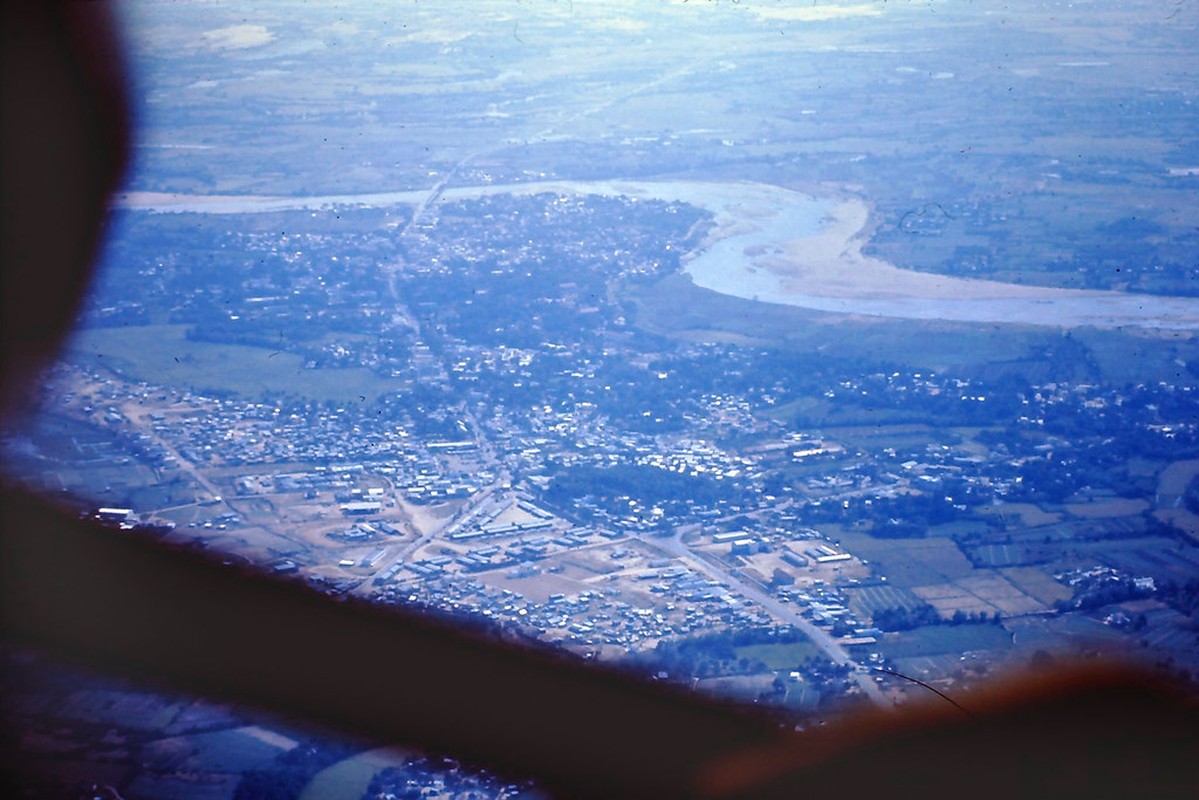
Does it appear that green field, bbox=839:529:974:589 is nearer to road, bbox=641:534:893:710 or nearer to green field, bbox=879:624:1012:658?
green field, bbox=879:624:1012:658

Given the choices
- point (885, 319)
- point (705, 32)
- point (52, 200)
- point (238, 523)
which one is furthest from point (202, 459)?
point (705, 32)

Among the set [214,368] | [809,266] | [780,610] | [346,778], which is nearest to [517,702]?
[346,778]

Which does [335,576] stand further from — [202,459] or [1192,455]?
[1192,455]

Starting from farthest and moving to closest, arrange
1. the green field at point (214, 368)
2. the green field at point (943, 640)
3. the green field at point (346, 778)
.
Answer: the green field at point (214, 368), the green field at point (943, 640), the green field at point (346, 778)

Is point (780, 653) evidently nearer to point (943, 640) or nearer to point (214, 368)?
point (943, 640)

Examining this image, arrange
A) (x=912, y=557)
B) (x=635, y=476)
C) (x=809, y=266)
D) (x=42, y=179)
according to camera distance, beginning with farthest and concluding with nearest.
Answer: (x=809, y=266)
(x=42, y=179)
(x=635, y=476)
(x=912, y=557)

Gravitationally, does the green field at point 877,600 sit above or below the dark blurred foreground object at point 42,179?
below

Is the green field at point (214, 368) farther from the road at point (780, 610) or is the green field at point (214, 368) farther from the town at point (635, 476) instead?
the road at point (780, 610)

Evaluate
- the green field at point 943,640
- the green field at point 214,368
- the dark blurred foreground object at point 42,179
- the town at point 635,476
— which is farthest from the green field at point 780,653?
the dark blurred foreground object at point 42,179
